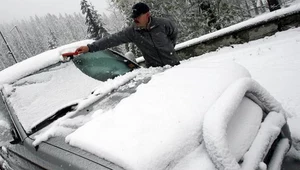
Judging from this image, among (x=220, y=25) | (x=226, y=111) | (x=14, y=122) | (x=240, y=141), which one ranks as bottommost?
(x=220, y=25)

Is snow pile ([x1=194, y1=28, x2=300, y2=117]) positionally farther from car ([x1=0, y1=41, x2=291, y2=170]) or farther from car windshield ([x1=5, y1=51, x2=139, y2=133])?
car windshield ([x1=5, y1=51, x2=139, y2=133])

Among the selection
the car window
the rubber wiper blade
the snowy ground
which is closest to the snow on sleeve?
the snowy ground

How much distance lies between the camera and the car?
155cm

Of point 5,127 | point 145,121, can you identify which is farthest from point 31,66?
point 145,121

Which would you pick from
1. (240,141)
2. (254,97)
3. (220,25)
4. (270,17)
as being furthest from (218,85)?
(220,25)

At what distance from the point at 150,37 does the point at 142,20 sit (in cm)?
29

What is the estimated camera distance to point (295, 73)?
3922mm

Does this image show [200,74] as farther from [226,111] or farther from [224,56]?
[224,56]

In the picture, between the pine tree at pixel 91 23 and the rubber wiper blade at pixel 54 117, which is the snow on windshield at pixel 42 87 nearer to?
the rubber wiper blade at pixel 54 117

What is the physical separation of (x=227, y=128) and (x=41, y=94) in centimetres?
207

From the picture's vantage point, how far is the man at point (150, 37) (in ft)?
12.0

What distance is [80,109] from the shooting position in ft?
8.21

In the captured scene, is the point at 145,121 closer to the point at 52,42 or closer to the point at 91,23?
the point at 91,23

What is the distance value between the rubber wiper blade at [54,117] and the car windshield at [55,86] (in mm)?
33
